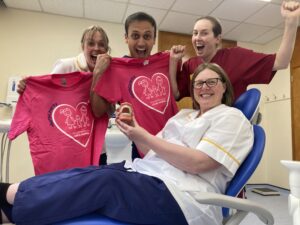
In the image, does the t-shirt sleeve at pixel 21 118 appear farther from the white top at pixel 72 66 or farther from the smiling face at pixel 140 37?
Answer: the smiling face at pixel 140 37

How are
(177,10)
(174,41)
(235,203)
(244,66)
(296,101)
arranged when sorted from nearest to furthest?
(235,203), (244,66), (177,10), (296,101), (174,41)

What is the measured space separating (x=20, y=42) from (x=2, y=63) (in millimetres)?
392

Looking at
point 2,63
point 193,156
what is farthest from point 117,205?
point 2,63

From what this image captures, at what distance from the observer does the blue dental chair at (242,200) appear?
2.50ft

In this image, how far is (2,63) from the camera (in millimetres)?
3637

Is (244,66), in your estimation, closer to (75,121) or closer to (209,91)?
(209,91)

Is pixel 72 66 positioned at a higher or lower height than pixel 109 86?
higher

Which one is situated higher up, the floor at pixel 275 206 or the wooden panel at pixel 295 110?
the wooden panel at pixel 295 110

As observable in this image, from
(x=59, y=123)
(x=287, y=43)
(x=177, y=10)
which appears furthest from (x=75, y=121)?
(x=177, y=10)

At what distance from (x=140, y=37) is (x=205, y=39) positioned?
387mm

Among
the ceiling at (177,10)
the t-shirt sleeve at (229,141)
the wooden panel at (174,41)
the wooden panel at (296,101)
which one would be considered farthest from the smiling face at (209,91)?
the wooden panel at (296,101)

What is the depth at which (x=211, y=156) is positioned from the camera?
92 cm

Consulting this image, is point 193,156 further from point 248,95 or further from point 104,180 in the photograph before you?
point 248,95

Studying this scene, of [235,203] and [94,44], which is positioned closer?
[235,203]
